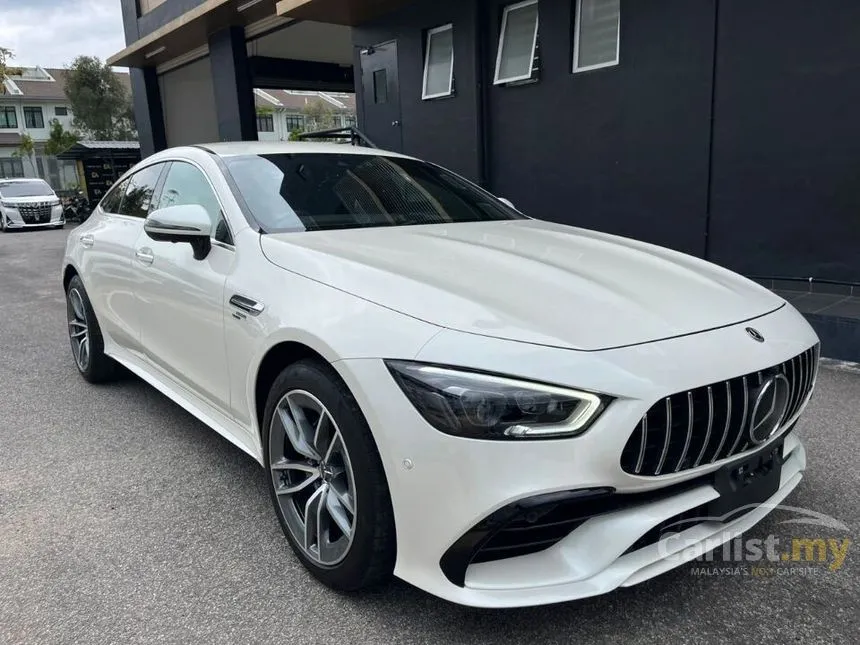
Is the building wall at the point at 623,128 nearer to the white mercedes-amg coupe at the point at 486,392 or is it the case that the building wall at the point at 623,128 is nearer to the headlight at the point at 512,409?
the white mercedes-amg coupe at the point at 486,392

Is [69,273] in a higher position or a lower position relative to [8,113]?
lower

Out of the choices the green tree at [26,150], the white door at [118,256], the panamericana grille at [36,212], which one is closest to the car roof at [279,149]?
the white door at [118,256]

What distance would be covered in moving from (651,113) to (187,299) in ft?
17.9

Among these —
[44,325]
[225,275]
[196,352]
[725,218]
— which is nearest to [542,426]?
[225,275]

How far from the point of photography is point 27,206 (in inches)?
798

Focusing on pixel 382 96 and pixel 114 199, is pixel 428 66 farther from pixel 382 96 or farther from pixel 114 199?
pixel 114 199

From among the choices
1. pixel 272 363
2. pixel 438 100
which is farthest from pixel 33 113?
pixel 272 363

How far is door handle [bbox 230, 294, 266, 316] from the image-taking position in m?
2.46

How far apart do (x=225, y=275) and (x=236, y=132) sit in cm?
1211

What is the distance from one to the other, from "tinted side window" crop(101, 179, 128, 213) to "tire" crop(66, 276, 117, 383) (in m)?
0.53

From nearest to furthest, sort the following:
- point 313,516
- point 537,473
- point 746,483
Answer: point 537,473
point 746,483
point 313,516

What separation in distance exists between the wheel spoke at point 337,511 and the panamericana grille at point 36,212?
21.8 metres

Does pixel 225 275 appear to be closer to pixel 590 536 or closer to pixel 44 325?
pixel 590 536

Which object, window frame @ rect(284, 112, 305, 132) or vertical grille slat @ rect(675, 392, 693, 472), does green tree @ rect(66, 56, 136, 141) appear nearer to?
window frame @ rect(284, 112, 305, 132)
